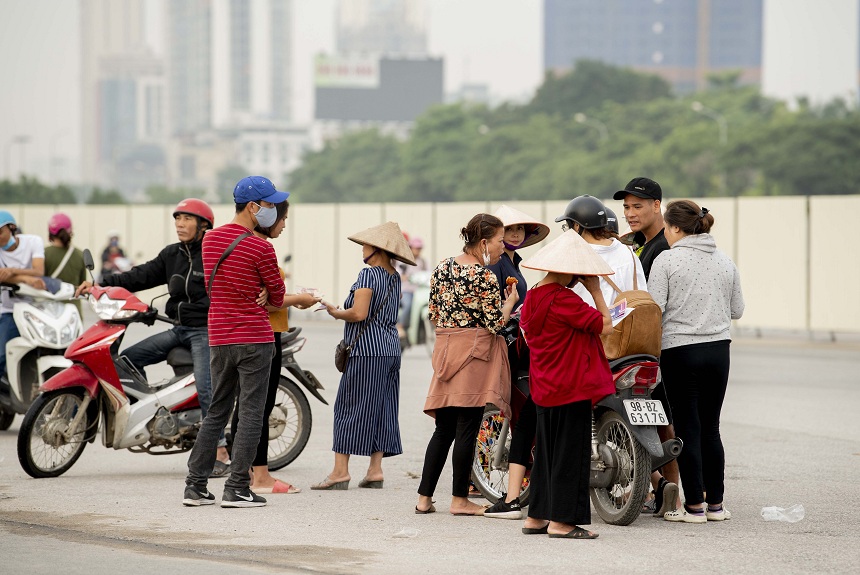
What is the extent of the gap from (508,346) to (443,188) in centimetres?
8369

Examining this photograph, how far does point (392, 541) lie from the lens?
23.9 ft

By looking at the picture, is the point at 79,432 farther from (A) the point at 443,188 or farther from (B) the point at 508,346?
(A) the point at 443,188

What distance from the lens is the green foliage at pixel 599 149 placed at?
69.8 m

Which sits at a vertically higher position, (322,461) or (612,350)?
(612,350)

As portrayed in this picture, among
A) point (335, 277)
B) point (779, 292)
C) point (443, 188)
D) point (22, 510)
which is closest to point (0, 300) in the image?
point (22, 510)

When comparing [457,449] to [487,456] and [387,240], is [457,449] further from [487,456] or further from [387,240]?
[387,240]

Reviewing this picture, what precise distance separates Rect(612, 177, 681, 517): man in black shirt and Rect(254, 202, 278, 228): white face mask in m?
1.96

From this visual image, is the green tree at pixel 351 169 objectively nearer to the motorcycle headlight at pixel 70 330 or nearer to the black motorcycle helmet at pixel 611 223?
the motorcycle headlight at pixel 70 330

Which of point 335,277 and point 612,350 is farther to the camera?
point 335,277

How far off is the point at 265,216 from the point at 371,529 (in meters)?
1.93

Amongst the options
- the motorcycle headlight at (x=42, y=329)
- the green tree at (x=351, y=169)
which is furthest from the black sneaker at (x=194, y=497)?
the green tree at (x=351, y=169)

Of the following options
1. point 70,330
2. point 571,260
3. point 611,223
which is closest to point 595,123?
point 70,330

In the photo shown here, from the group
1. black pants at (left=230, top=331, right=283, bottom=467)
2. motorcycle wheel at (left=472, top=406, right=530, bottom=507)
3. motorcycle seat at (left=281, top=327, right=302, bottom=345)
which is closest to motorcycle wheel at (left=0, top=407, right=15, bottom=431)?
motorcycle seat at (left=281, top=327, right=302, bottom=345)

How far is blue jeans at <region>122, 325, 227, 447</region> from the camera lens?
30.9 feet
